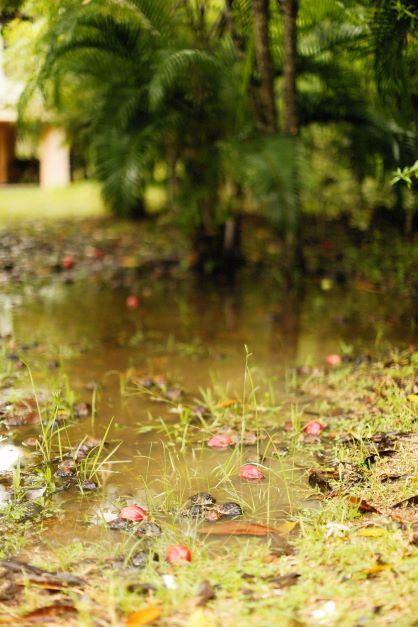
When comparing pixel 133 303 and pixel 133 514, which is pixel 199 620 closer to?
pixel 133 514

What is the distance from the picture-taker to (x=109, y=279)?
5754 mm

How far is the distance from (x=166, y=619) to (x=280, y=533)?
1.72 ft

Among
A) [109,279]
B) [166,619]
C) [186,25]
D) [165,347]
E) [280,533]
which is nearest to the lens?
[166,619]

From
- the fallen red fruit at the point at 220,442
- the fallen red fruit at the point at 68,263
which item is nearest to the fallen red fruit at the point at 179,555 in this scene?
the fallen red fruit at the point at 220,442

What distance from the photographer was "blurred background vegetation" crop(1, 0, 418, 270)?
4.40 metres

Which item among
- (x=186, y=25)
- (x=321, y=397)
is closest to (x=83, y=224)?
(x=186, y=25)

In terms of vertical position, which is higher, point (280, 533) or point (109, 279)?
point (109, 279)

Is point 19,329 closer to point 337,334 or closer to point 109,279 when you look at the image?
point 109,279

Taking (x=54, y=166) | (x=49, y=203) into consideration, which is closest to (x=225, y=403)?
(x=49, y=203)

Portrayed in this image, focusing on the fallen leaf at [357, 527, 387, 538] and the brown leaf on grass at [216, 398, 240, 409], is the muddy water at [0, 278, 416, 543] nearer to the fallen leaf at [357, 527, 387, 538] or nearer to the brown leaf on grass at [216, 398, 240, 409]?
the brown leaf on grass at [216, 398, 240, 409]

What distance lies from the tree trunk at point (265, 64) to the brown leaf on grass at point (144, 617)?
146 inches

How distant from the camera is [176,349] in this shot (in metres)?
4.02

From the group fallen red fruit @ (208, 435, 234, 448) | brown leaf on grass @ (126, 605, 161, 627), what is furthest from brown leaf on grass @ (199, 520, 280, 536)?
fallen red fruit @ (208, 435, 234, 448)

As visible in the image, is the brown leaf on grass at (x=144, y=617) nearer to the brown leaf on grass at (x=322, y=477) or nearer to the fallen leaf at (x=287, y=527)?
the fallen leaf at (x=287, y=527)
